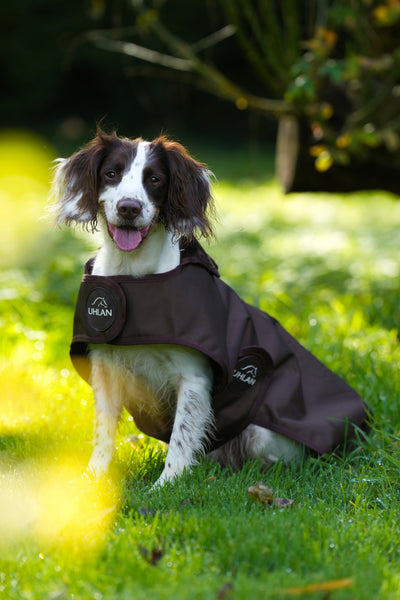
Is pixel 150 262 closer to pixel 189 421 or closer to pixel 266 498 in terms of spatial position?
pixel 189 421

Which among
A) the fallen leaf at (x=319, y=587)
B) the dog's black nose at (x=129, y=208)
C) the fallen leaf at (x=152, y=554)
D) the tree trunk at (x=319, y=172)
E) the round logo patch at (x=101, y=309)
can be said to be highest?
the tree trunk at (x=319, y=172)

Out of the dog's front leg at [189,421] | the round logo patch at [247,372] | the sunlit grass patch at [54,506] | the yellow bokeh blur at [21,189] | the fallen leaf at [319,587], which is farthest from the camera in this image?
the yellow bokeh blur at [21,189]

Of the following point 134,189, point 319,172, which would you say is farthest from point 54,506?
point 319,172

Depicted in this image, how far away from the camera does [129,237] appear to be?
3.03 meters

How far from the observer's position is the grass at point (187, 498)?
215 centimetres

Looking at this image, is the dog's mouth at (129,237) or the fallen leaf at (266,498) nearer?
the fallen leaf at (266,498)

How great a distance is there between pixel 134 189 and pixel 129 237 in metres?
0.20

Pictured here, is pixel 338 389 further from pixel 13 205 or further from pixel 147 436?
pixel 13 205

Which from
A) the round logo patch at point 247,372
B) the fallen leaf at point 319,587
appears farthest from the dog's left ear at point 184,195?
the fallen leaf at point 319,587

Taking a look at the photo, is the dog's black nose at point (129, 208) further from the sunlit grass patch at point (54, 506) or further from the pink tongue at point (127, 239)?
the sunlit grass patch at point (54, 506)

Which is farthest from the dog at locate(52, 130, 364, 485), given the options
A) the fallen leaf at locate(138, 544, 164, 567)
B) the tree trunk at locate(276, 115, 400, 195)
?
the tree trunk at locate(276, 115, 400, 195)

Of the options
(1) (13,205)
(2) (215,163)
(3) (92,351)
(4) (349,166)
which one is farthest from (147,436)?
(2) (215,163)

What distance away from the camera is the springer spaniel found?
305cm

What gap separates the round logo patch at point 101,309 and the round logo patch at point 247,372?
2.06 feet
